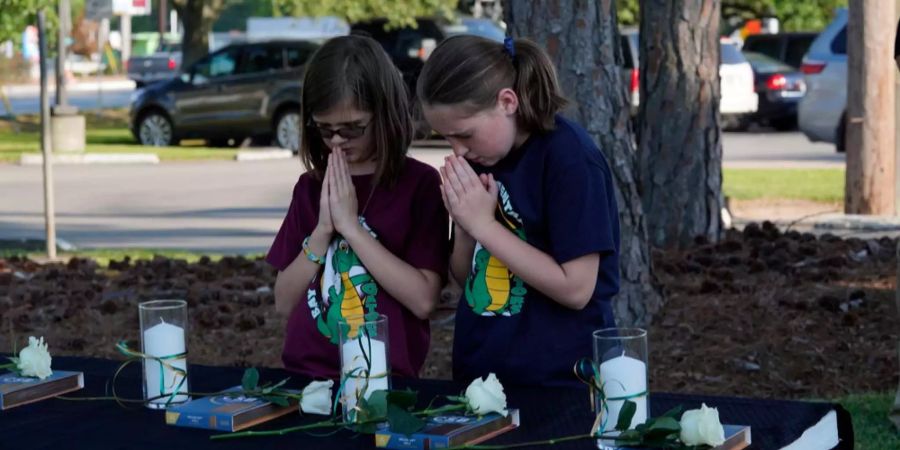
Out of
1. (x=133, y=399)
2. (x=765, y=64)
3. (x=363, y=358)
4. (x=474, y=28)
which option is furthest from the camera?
(x=765, y=64)

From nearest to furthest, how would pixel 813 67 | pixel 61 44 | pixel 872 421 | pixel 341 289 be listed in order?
pixel 341 289, pixel 872 421, pixel 813 67, pixel 61 44

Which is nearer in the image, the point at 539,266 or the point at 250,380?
the point at 250,380

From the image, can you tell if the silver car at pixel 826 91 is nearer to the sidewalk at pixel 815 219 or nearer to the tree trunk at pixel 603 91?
the sidewalk at pixel 815 219

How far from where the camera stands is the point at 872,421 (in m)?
5.25

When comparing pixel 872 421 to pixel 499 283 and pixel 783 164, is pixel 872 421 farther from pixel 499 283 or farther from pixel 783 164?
pixel 783 164

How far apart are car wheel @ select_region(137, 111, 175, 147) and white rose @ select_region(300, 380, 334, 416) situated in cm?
2143

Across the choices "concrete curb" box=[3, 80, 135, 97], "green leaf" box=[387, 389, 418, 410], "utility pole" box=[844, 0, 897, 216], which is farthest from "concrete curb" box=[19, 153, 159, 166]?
"concrete curb" box=[3, 80, 135, 97]

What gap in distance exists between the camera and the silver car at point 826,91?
15695 millimetres

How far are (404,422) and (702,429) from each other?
20.8 inches

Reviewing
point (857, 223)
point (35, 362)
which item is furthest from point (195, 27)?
point (35, 362)

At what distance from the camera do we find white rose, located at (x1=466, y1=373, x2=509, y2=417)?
2707 millimetres

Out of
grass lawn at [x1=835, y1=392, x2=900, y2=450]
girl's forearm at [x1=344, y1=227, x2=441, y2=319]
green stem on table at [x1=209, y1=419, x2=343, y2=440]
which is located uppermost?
girl's forearm at [x1=344, y1=227, x2=441, y2=319]

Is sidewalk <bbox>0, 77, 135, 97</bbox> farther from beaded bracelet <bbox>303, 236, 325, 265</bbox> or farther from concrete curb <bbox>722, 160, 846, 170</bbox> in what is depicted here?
beaded bracelet <bbox>303, 236, 325, 265</bbox>

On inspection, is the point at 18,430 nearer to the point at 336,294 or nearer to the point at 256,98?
the point at 336,294
